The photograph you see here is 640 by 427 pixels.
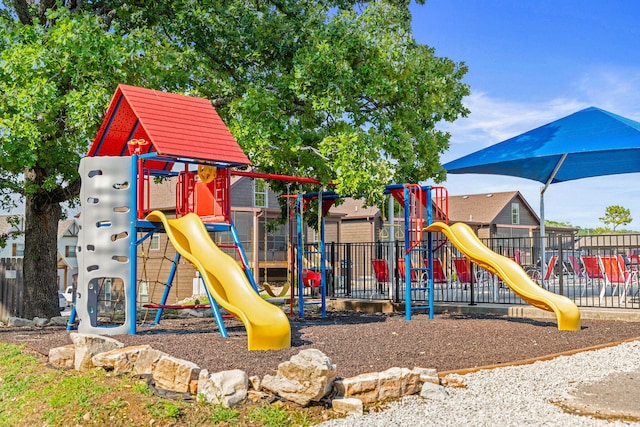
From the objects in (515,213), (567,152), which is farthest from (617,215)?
(567,152)

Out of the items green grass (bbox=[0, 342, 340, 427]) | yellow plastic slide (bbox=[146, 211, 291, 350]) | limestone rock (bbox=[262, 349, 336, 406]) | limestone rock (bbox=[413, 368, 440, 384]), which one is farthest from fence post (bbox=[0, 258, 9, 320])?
limestone rock (bbox=[413, 368, 440, 384])

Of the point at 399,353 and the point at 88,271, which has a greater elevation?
the point at 88,271

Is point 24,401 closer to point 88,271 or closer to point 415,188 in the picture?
point 88,271

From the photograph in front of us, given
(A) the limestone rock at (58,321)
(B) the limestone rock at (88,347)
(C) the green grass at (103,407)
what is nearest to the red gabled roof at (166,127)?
(B) the limestone rock at (88,347)

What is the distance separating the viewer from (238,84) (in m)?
14.5

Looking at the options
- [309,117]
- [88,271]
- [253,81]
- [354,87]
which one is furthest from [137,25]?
[88,271]

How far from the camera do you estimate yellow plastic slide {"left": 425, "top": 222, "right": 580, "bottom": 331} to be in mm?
11469

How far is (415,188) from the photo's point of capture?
44.2ft

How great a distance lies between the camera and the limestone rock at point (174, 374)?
6625mm

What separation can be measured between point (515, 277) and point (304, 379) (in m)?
7.18

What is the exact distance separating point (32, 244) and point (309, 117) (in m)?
6.59

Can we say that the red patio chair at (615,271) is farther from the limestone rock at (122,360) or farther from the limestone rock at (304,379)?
the limestone rock at (122,360)

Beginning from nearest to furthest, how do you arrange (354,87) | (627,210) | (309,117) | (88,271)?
(88,271) → (354,87) → (309,117) → (627,210)

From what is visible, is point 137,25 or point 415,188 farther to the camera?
point 137,25
